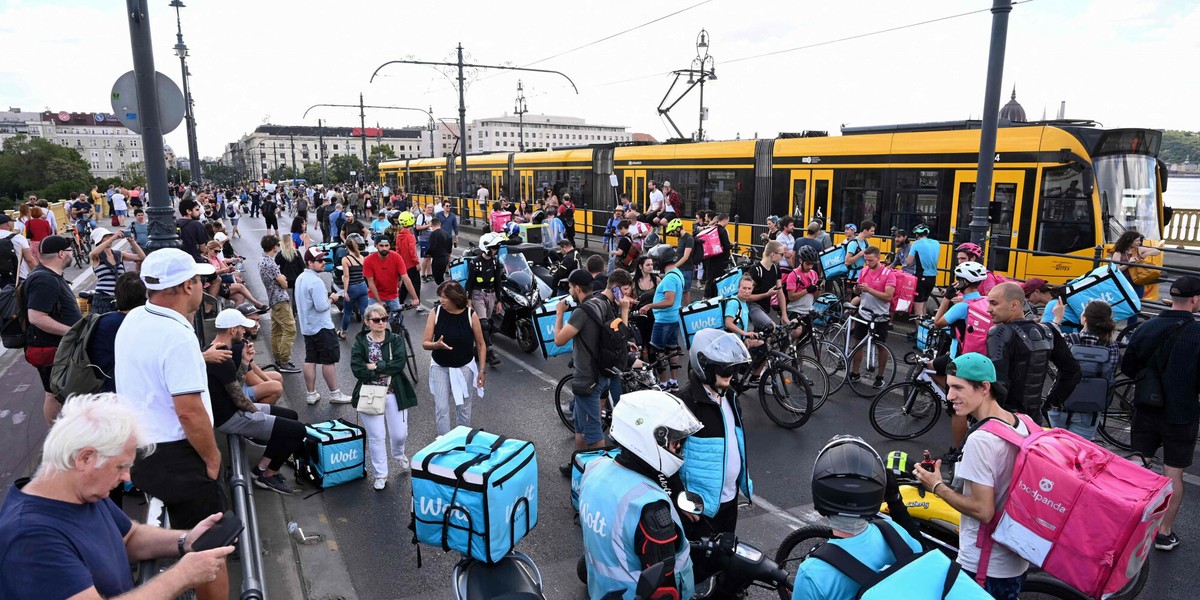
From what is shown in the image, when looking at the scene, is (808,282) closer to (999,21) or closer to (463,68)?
(999,21)

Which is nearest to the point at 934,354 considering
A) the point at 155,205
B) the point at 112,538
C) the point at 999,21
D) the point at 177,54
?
the point at 999,21

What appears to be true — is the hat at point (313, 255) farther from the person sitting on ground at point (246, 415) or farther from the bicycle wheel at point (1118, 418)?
the bicycle wheel at point (1118, 418)

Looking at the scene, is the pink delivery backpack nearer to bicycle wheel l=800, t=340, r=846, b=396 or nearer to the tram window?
bicycle wheel l=800, t=340, r=846, b=396

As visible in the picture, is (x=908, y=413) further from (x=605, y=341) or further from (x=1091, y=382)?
(x=605, y=341)

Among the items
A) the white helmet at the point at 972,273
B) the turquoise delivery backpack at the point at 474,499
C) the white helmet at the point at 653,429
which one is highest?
the white helmet at the point at 972,273

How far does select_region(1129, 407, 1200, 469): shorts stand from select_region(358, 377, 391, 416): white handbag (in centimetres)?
562

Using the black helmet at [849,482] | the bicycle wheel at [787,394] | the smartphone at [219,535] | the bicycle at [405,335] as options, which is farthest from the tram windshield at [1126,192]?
the smartphone at [219,535]

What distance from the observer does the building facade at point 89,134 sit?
527 feet

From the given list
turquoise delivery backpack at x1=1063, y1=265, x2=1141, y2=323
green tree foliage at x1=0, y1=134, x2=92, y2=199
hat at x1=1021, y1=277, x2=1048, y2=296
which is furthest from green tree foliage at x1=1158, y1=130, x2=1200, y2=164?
green tree foliage at x1=0, y1=134, x2=92, y2=199

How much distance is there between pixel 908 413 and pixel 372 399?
5.06m

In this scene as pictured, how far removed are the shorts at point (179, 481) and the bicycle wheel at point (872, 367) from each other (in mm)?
6727

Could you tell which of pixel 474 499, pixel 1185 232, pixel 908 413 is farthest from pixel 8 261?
pixel 1185 232

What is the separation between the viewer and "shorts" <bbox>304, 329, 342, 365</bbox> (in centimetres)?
756

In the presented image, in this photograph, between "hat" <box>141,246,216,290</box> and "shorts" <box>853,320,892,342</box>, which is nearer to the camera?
"hat" <box>141,246,216,290</box>
